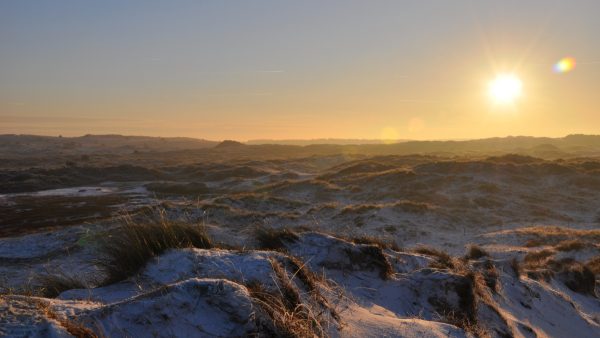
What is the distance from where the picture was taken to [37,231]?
72.5ft

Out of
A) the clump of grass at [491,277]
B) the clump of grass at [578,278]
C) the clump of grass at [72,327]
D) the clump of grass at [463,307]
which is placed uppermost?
the clump of grass at [72,327]

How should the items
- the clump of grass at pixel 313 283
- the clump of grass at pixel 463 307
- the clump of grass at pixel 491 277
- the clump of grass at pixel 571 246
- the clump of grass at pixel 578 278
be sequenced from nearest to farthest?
the clump of grass at pixel 313 283 < the clump of grass at pixel 463 307 < the clump of grass at pixel 491 277 < the clump of grass at pixel 578 278 < the clump of grass at pixel 571 246

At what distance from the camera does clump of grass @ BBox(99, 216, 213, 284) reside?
4875 mm

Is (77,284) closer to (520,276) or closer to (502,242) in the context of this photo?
(520,276)

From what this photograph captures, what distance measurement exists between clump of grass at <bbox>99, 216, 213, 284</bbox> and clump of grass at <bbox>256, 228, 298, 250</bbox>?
5.04 ft

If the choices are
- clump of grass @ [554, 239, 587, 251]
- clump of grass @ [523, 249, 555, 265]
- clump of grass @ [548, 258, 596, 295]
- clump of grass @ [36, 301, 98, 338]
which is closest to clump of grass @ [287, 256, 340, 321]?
clump of grass @ [36, 301, 98, 338]

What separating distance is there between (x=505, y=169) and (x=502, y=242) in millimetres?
17566

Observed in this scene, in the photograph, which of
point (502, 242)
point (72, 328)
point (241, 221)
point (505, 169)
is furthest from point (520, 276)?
point (505, 169)

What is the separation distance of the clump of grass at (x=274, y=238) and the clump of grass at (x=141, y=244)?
154cm

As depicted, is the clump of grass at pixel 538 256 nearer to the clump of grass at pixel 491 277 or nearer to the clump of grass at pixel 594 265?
the clump of grass at pixel 594 265

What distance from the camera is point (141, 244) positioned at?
16.4 ft

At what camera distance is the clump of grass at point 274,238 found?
698cm

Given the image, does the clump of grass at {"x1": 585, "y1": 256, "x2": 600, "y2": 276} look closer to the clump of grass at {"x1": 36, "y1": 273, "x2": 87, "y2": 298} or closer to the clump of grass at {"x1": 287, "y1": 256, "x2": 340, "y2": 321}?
the clump of grass at {"x1": 287, "y1": 256, "x2": 340, "y2": 321}

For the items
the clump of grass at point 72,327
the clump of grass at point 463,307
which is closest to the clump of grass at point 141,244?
the clump of grass at point 72,327
